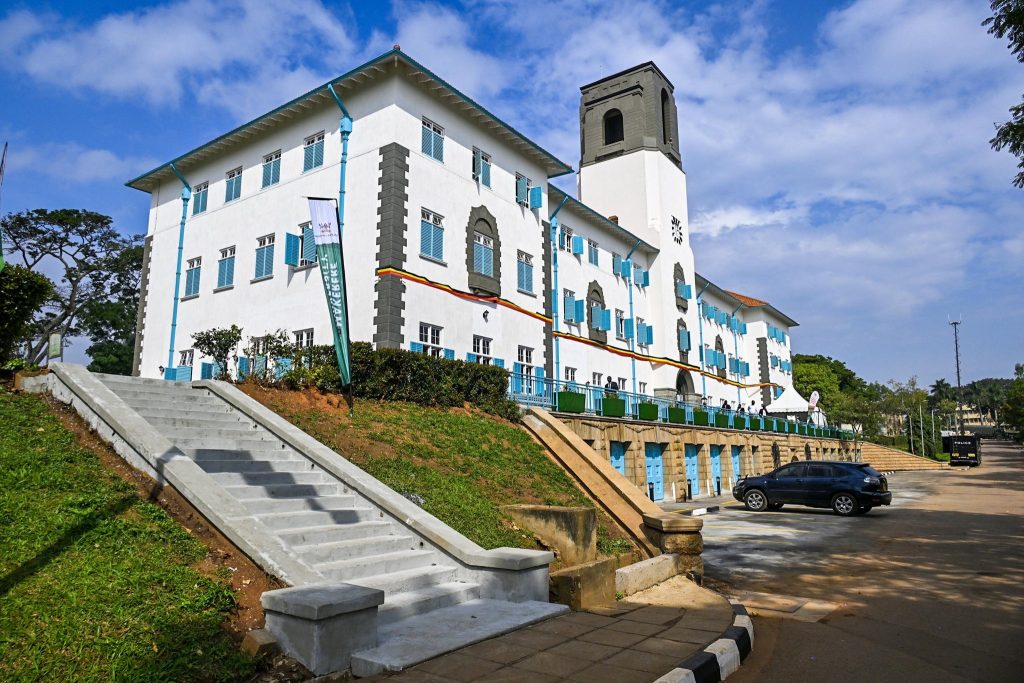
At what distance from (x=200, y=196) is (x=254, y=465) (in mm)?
19991

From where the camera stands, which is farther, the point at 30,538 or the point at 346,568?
the point at 346,568

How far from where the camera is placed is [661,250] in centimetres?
3550

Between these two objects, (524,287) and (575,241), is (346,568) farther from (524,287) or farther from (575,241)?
(575,241)

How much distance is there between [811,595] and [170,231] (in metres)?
25.9

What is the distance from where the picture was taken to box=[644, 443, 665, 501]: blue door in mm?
24000

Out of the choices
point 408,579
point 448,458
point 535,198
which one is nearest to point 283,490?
point 408,579

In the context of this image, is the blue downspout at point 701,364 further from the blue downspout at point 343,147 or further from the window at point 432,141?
the blue downspout at point 343,147

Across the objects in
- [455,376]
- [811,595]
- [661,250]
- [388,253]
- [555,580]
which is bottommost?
[811,595]

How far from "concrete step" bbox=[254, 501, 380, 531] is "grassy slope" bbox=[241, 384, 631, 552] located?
1.26 metres

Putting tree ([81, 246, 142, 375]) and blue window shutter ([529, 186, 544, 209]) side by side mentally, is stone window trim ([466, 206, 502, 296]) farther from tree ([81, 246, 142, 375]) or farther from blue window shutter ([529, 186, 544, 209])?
tree ([81, 246, 142, 375])

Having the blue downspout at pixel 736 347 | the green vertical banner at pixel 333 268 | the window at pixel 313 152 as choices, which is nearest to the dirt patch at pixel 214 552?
the green vertical banner at pixel 333 268

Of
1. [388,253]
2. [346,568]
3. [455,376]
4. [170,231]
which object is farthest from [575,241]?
[346,568]

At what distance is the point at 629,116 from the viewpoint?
3694cm

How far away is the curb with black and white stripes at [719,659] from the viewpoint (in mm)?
4801
